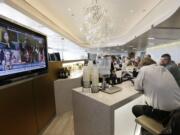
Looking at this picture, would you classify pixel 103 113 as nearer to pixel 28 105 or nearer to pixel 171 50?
pixel 28 105

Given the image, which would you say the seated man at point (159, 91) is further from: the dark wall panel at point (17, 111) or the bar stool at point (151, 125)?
the dark wall panel at point (17, 111)

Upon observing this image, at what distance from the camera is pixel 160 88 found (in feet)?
4.57

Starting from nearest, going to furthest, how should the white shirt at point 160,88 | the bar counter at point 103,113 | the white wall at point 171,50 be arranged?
the bar counter at point 103,113 < the white shirt at point 160,88 < the white wall at point 171,50

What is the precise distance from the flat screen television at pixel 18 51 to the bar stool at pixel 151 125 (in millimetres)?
1714

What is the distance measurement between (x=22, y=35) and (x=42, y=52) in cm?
62

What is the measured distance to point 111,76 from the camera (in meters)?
1.90

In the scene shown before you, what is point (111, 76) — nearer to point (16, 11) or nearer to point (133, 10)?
point (16, 11)

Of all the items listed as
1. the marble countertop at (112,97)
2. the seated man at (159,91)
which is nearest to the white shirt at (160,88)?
the seated man at (159,91)

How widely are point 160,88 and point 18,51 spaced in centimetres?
188

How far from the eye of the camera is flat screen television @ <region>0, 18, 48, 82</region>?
54.8 inches

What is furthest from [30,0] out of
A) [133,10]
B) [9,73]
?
[133,10]

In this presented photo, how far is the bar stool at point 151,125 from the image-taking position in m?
1.30

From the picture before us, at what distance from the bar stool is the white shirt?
0.18 metres

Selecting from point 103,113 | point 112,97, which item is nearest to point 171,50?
point 112,97
